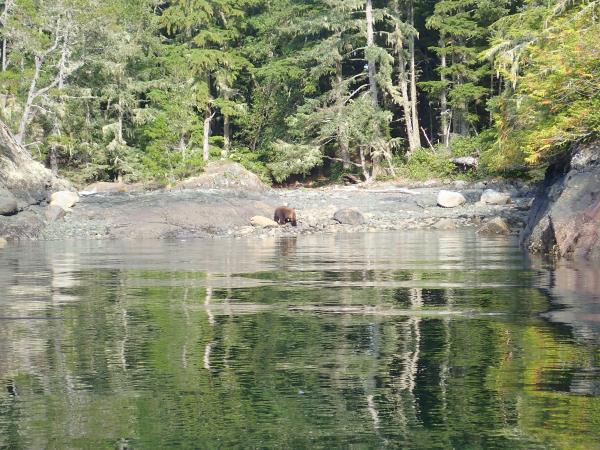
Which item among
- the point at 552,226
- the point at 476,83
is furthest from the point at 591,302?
the point at 476,83

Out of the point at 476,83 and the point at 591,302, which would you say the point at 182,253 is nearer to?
the point at 591,302

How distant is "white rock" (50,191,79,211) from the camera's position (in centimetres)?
3670

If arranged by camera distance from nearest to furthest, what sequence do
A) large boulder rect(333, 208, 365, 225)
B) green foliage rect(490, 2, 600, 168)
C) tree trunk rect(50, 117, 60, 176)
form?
green foliage rect(490, 2, 600, 168)
large boulder rect(333, 208, 365, 225)
tree trunk rect(50, 117, 60, 176)

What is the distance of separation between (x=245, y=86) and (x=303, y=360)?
57066 mm

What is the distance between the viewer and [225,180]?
49531mm

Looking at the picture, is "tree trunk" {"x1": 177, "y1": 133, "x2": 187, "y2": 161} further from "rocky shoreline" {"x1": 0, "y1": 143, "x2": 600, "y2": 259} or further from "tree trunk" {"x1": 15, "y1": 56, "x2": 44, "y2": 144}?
"rocky shoreline" {"x1": 0, "y1": 143, "x2": 600, "y2": 259}

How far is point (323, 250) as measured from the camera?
78.9ft

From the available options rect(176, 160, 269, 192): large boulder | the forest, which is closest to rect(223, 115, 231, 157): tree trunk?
the forest

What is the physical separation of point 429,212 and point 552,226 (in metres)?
15.7

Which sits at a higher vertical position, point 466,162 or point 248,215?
point 466,162

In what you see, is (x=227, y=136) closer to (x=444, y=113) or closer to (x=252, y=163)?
(x=252, y=163)

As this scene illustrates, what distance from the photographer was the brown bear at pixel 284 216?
34219mm

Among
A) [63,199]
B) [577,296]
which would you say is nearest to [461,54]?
[63,199]

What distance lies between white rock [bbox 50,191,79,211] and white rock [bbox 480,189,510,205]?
50.6ft
